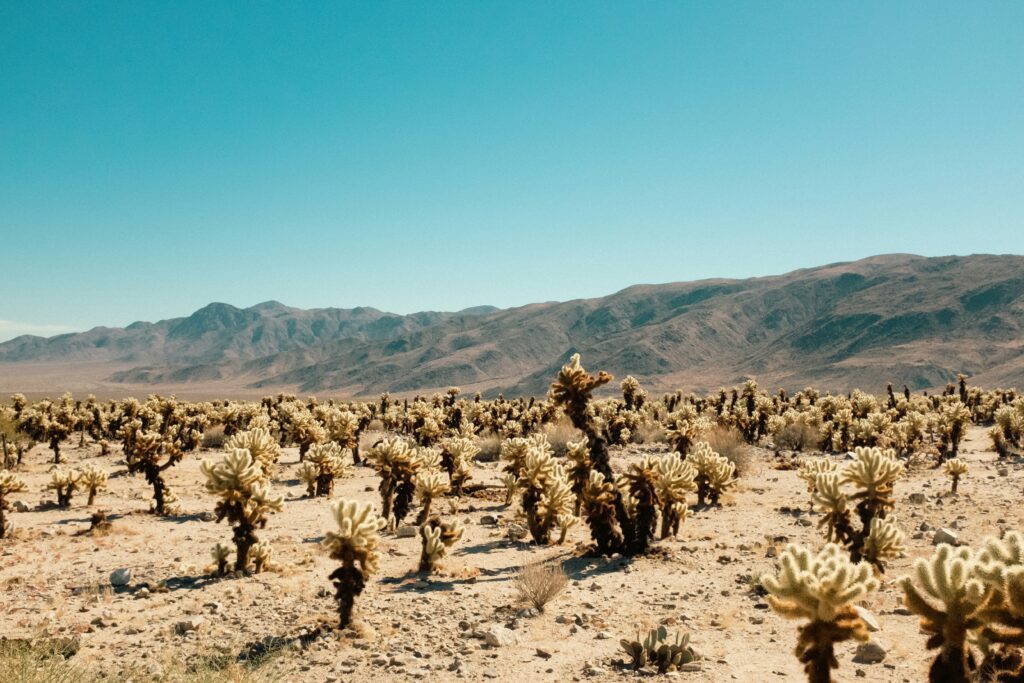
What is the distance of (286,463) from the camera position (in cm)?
2600

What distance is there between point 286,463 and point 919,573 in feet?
81.2

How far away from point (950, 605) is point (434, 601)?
7629mm

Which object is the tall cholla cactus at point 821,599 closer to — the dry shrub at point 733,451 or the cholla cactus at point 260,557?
the cholla cactus at point 260,557

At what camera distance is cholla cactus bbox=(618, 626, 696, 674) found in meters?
7.96

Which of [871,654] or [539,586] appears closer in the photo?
[871,654]

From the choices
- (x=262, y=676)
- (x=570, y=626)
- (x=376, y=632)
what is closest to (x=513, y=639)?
(x=570, y=626)

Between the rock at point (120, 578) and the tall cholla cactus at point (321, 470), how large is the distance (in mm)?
7686

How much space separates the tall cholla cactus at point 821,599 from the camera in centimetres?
531

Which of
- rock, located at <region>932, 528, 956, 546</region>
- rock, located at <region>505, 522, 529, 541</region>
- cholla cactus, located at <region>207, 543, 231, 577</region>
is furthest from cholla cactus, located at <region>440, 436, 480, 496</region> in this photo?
rock, located at <region>932, 528, 956, 546</region>

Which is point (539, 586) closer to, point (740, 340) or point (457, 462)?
point (457, 462)

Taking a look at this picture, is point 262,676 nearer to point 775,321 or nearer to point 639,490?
point 639,490

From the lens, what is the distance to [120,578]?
10.9m

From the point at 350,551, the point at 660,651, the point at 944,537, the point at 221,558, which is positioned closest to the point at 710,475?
the point at 944,537

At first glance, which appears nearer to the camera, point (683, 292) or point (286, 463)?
point (286, 463)
